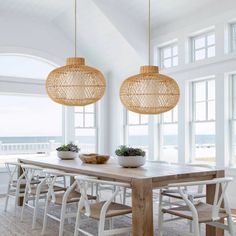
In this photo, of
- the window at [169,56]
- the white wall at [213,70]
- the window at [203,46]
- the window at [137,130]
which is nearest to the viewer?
A: the white wall at [213,70]

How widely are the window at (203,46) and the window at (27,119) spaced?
11.5 feet

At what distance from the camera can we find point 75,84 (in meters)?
5.01

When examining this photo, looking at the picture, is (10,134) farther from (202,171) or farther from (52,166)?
(202,171)

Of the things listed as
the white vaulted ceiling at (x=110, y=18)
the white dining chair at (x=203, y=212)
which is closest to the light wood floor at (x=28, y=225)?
the white dining chair at (x=203, y=212)

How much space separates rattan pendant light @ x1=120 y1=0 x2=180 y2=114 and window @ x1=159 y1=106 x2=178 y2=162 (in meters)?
2.72

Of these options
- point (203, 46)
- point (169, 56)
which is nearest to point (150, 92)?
point (203, 46)

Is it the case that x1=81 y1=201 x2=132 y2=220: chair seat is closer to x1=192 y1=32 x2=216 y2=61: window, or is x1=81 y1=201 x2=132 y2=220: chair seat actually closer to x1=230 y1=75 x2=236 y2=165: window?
x1=230 y1=75 x2=236 y2=165: window

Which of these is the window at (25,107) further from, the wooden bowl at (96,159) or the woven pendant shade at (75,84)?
the wooden bowl at (96,159)

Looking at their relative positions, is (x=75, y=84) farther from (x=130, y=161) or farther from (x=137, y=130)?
(x=137, y=130)

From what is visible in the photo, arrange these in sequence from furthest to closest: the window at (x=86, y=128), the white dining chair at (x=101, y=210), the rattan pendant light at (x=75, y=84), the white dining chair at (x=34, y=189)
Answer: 1. the window at (x=86, y=128)
2. the rattan pendant light at (x=75, y=84)
3. the white dining chair at (x=34, y=189)
4. the white dining chair at (x=101, y=210)

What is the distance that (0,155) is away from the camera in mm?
8391

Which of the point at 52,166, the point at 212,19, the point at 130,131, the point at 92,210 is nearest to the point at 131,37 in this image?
the point at 212,19

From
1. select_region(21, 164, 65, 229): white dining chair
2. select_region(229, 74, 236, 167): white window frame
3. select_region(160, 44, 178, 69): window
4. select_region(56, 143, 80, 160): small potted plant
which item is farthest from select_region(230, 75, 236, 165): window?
select_region(21, 164, 65, 229): white dining chair

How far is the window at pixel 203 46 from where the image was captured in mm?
6605
